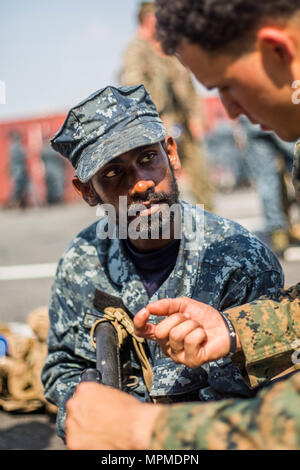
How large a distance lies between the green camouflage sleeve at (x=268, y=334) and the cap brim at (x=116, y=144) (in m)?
0.67

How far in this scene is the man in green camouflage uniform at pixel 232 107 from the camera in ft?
3.30

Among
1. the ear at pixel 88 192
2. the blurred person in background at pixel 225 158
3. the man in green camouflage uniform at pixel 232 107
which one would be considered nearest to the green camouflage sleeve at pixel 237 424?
the man in green camouflage uniform at pixel 232 107

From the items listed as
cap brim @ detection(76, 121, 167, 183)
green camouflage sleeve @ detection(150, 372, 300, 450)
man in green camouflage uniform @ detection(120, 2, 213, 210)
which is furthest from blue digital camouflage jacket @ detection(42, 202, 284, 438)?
man in green camouflage uniform @ detection(120, 2, 213, 210)

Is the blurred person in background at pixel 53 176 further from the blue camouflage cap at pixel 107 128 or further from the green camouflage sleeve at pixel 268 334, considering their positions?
the green camouflage sleeve at pixel 268 334

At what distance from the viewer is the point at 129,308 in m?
2.05

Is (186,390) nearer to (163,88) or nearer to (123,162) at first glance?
(123,162)

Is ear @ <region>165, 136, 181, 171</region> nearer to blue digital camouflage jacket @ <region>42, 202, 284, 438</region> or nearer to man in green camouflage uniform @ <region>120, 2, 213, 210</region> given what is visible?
blue digital camouflage jacket @ <region>42, 202, 284, 438</region>

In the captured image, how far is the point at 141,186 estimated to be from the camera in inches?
77.2

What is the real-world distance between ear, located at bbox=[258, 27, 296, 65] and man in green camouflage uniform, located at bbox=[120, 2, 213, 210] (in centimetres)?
457

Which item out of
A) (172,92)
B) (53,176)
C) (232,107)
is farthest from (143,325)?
(53,176)

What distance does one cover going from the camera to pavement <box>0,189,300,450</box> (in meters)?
2.81

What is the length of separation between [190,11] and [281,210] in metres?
4.37

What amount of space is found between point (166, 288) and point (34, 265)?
15.9ft

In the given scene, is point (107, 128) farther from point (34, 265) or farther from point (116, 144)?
point (34, 265)
